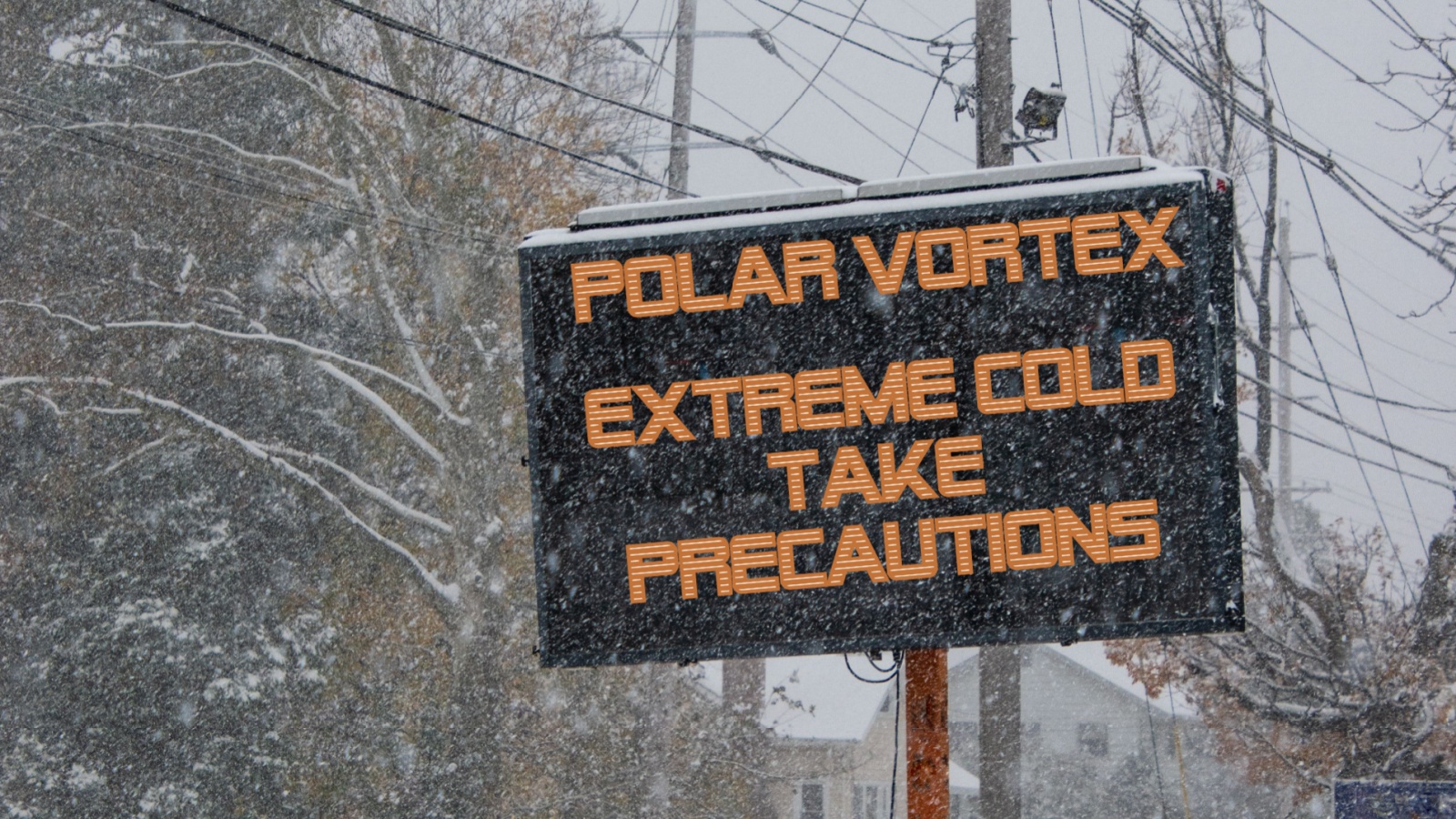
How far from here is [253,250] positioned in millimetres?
22141

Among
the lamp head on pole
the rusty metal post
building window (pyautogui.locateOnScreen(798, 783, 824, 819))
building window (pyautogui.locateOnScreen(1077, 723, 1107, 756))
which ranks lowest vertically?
building window (pyautogui.locateOnScreen(798, 783, 824, 819))

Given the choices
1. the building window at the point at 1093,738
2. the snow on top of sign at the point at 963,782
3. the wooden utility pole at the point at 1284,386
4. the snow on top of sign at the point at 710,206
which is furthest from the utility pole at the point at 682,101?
the building window at the point at 1093,738

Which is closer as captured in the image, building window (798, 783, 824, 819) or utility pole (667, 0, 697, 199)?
utility pole (667, 0, 697, 199)

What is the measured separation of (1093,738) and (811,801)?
1046 cm

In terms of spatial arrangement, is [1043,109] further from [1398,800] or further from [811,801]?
[811,801]

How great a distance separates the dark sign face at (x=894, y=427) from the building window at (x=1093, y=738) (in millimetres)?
40233

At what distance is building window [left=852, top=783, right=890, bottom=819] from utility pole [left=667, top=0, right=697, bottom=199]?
25.8m

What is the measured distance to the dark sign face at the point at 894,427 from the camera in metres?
5.45

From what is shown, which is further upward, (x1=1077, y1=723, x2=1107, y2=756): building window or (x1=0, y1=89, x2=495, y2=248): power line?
(x1=0, y1=89, x2=495, y2=248): power line

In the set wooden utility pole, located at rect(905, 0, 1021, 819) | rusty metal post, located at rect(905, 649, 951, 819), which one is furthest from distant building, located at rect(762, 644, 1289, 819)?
rusty metal post, located at rect(905, 649, 951, 819)

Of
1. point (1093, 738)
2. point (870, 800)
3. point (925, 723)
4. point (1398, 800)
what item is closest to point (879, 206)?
point (925, 723)

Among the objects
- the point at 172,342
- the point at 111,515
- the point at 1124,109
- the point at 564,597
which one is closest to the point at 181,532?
the point at 111,515

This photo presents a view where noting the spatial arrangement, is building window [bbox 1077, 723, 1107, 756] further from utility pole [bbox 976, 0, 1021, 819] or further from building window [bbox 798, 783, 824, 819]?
utility pole [bbox 976, 0, 1021, 819]

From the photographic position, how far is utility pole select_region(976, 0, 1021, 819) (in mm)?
10711
